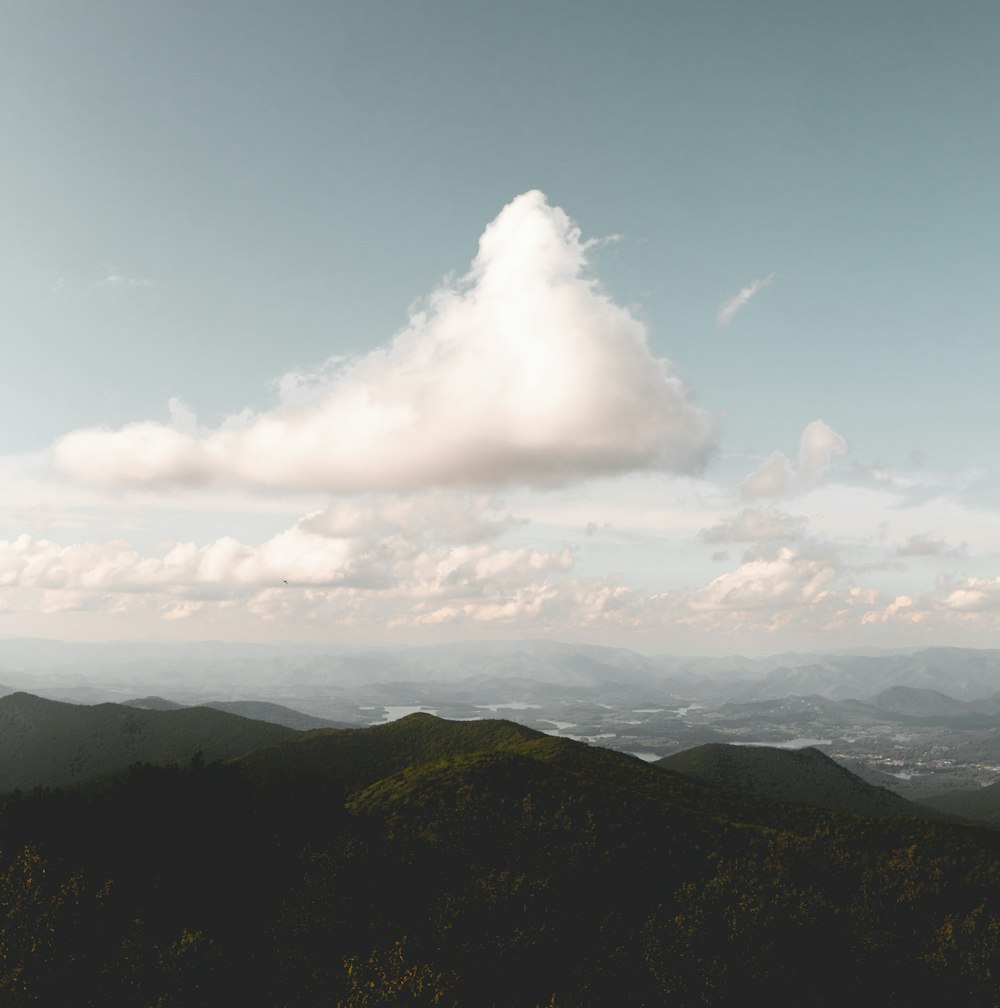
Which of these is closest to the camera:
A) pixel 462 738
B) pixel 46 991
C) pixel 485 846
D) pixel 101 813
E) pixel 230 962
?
pixel 46 991

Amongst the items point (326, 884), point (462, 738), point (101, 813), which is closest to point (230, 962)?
point (326, 884)

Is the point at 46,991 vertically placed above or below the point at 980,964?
above

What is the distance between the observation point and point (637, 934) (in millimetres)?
64875

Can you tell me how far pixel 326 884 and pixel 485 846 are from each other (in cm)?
2424

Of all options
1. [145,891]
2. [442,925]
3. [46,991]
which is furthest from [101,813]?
[442,925]

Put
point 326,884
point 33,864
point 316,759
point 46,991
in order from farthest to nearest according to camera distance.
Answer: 1. point 316,759
2. point 326,884
3. point 33,864
4. point 46,991

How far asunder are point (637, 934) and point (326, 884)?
3494 cm

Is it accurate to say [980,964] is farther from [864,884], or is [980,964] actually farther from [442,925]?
[442,925]

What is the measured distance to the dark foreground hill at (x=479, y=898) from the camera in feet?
172

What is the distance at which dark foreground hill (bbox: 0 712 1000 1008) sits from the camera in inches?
2058

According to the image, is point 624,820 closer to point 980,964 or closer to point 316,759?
point 980,964

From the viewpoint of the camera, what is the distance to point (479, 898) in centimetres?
6881

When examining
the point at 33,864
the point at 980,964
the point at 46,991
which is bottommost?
the point at 980,964

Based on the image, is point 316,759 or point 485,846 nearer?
point 485,846
